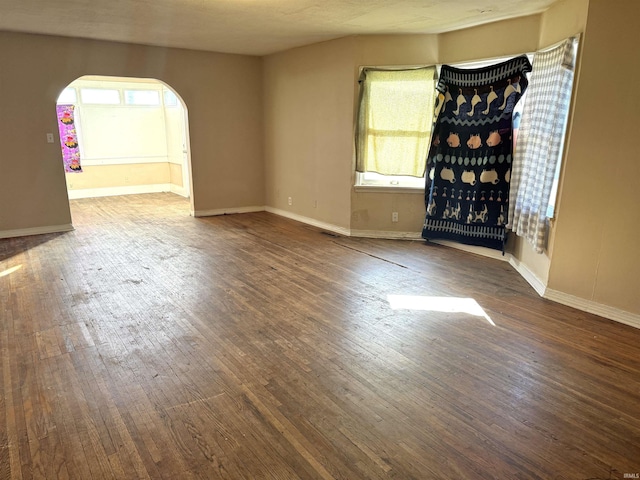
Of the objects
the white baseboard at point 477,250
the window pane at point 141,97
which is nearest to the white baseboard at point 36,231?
the window pane at point 141,97

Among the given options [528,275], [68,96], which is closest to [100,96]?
[68,96]

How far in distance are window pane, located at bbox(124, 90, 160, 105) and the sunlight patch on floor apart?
7546 mm

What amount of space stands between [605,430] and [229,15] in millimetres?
4491

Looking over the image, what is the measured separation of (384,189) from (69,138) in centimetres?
646

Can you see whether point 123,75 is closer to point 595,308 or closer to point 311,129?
point 311,129

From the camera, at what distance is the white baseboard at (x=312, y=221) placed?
228 inches

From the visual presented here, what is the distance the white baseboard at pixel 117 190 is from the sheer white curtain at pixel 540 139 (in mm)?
7494

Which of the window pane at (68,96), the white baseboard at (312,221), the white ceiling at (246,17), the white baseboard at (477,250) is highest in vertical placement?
the white ceiling at (246,17)

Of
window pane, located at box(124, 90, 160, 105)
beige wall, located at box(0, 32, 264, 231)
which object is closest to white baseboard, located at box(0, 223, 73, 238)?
beige wall, located at box(0, 32, 264, 231)

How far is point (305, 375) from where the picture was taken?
2.47 meters

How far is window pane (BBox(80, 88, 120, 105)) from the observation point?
27.1 ft

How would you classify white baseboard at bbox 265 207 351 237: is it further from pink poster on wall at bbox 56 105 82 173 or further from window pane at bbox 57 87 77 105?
window pane at bbox 57 87 77 105

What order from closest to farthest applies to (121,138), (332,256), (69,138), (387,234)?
(332,256)
(387,234)
(69,138)
(121,138)

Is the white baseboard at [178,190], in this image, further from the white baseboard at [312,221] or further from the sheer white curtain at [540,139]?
the sheer white curtain at [540,139]
